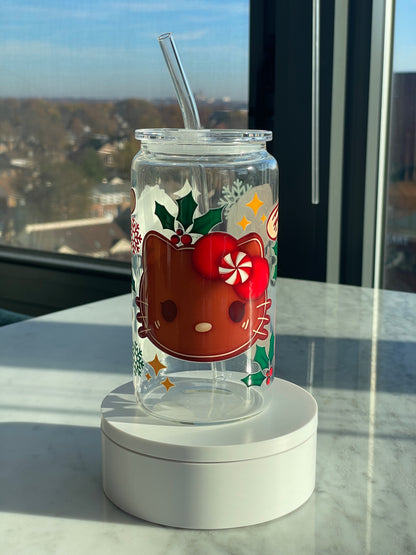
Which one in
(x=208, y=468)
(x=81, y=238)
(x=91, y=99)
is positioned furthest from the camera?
(x=81, y=238)

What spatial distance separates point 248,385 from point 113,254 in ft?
5.33

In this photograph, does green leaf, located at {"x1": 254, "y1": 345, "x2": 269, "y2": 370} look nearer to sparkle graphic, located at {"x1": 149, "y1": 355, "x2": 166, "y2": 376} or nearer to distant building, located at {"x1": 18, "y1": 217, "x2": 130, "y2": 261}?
sparkle graphic, located at {"x1": 149, "y1": 355, "x2": 166, "y2": 376}

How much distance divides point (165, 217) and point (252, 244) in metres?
0.07

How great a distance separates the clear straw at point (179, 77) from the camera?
550 mm

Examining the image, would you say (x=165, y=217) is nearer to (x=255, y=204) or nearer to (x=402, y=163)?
(x=255, y=204)

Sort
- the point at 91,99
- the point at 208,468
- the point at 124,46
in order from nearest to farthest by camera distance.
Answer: the point at 208,468
the point at 124,46
the point at 91,99

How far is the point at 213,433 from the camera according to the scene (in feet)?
1.65

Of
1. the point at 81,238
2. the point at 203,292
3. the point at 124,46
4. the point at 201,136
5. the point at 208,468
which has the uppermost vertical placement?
the point at 124,46

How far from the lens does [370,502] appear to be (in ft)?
1.76

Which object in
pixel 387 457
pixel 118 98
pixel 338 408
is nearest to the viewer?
pixel 387 457

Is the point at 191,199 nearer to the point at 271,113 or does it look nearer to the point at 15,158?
the point at 271,113

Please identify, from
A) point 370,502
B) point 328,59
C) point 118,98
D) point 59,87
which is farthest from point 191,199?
point 59,87

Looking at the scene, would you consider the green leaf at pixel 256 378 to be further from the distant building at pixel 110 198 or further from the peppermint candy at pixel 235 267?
the distant building at pixel 110 198

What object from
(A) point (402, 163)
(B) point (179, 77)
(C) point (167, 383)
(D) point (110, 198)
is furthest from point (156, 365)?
(D) point (110, 198)
